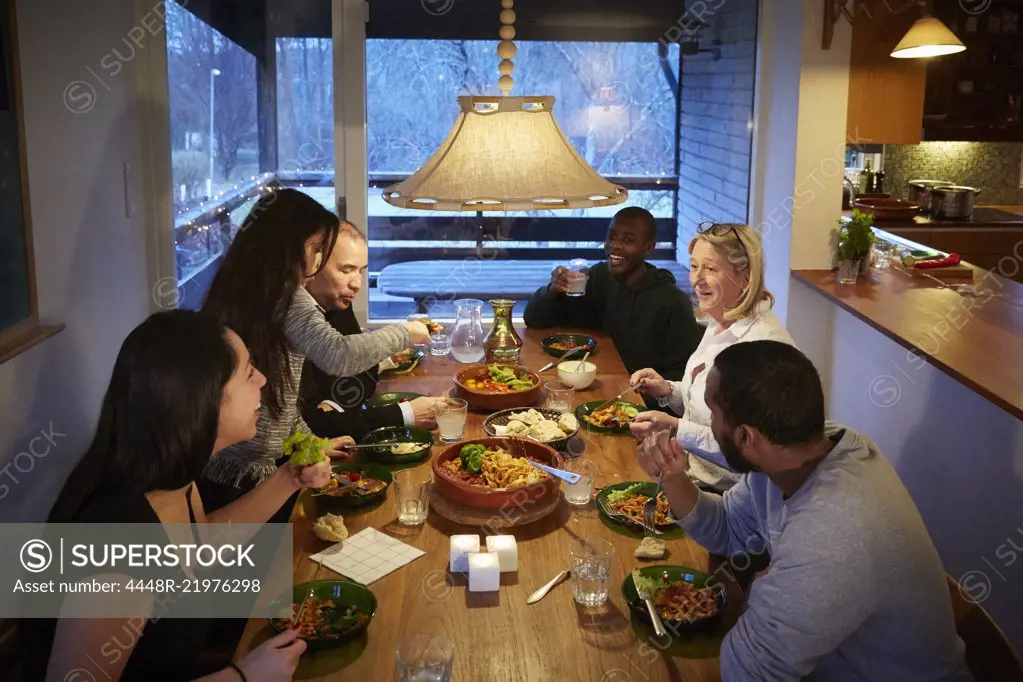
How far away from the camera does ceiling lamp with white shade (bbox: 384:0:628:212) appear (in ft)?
7.59

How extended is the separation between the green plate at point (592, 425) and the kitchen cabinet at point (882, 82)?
2296 millimetres

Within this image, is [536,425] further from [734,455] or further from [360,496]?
[734,455]

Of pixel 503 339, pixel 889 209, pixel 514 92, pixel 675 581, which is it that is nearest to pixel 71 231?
pixel 503 339

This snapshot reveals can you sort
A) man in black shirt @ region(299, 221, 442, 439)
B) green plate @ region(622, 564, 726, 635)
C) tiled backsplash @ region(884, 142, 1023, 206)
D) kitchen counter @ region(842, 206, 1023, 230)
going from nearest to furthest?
green plate @ region(622, 564, 726, 635) < man in black shirt @ region(299, 221, 442, 439) < kitchen counter @ region(842, 206, 1023, 230) < tiled backsplash @ region(884, 142, 1023, 206)

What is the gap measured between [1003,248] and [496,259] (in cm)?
299

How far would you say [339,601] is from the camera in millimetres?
1801

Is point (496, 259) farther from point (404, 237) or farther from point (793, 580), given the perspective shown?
point (793, 580)

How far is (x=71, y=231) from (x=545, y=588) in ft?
7.95

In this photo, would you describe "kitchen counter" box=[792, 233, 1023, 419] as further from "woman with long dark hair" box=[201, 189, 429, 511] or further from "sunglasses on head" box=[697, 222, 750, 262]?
"woman with long dark hair" box=[201, 189, 429, 511]

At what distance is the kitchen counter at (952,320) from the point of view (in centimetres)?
293

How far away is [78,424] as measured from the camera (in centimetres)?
355

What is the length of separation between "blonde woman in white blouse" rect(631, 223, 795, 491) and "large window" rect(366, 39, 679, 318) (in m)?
1.70

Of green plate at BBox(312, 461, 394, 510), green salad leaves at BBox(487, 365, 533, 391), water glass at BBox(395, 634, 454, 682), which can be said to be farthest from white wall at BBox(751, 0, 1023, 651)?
water glass at BBox(395, 634, 454, 682)

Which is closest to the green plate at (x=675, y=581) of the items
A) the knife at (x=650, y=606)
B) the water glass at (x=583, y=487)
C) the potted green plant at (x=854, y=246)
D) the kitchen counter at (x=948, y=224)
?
the knife at (x=650, y=606)
